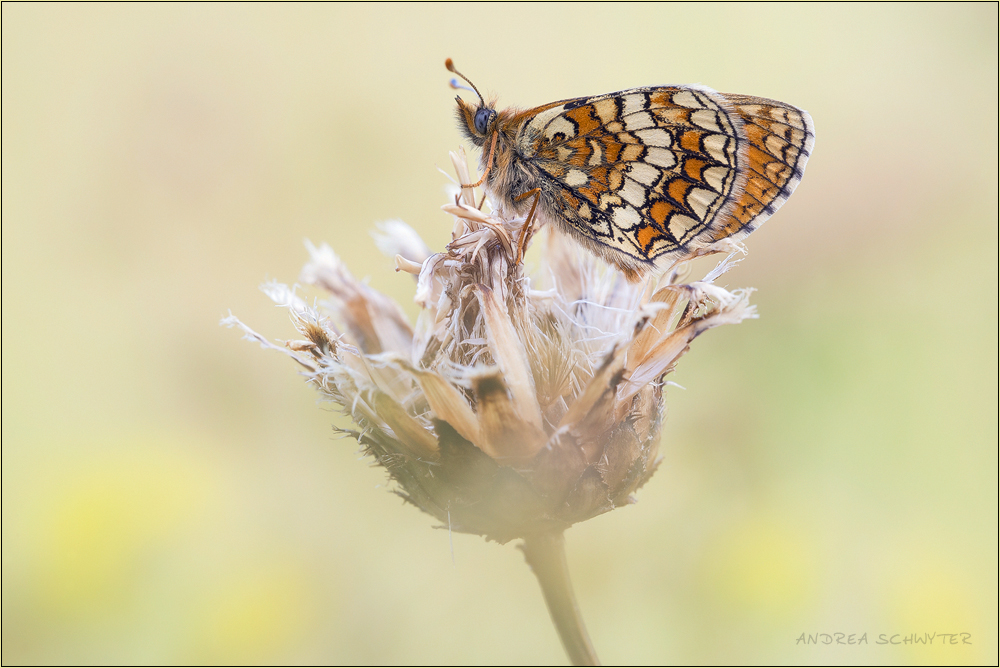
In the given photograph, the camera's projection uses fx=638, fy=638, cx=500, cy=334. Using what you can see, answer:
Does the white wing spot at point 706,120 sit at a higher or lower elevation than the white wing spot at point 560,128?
lower

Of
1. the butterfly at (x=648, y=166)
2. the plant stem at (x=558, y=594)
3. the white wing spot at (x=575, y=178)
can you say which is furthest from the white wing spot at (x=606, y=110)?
the plant stem at (x=558, y=594)

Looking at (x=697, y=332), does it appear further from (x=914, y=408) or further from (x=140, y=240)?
(x=140, y=240)

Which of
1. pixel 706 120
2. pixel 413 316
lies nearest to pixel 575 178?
pixel 706 120

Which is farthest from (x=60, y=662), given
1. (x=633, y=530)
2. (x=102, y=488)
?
(x=633, y=530)

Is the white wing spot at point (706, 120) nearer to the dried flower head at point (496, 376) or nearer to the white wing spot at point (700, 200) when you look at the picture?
the white wing spot at point (700, 200)

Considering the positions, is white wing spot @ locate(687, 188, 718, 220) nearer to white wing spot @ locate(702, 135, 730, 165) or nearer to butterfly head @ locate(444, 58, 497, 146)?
white wing spot @ locate(702, 135, 730, 165)
